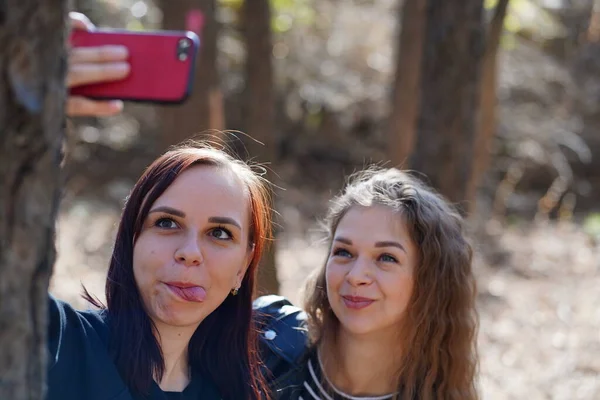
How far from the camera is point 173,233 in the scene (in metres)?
1.97

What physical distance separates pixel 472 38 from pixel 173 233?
2.54m

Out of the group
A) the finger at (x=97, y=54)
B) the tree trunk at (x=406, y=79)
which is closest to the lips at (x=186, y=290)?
the finger at (x=97, y=54)

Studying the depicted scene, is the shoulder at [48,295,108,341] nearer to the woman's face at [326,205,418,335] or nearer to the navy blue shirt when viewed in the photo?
the navy blue shirt

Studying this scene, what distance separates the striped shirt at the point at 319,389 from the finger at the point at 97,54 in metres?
1.21

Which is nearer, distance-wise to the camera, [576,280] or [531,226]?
[576,280]

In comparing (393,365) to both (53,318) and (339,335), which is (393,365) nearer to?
(339,335)

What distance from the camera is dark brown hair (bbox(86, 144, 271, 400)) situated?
1.92 m

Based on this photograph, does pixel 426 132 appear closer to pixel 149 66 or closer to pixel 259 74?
pixel 259 74

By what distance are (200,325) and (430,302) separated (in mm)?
792

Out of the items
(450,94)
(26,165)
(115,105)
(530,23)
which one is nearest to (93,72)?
(115,105)

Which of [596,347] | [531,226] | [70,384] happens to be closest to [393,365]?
[70,384]

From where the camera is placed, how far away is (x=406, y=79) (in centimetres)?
812

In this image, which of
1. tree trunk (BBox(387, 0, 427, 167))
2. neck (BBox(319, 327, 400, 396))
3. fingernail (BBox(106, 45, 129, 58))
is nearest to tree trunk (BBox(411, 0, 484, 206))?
neck (BBox(319, 327, 400, 396))

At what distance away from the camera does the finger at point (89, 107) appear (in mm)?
1855
